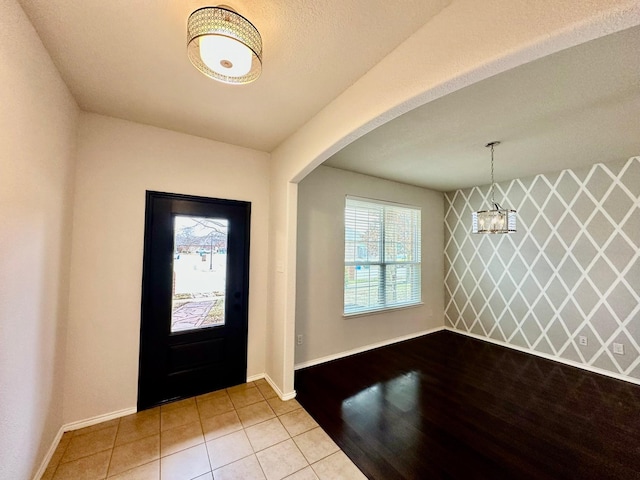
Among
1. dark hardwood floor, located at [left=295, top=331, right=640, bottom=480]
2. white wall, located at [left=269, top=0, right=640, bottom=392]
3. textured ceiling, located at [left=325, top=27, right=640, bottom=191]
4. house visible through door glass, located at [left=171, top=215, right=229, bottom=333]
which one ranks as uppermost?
textured ceiling, located at [left=325, top=27, right=640, bottom=191]

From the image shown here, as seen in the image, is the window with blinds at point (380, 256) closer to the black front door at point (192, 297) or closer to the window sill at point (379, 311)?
the window sill at point (379, 311)

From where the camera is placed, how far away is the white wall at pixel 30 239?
4.02 ft

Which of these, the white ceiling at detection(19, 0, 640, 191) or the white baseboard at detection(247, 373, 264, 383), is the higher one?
the white ceiling at detection(19, 0, 640, 191)

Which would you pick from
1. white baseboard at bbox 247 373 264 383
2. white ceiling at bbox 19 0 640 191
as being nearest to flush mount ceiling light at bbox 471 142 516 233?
white ceiling at bbox 19 0 640 191

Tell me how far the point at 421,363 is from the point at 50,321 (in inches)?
145

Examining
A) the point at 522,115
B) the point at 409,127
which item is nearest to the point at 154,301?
the point at 409,127

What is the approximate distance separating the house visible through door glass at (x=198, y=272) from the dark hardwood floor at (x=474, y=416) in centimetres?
126

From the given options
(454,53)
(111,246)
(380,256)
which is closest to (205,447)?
(111,246)

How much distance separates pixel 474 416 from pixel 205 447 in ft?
7.37

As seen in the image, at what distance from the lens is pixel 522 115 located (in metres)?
2.04

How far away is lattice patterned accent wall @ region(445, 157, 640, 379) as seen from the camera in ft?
9.67

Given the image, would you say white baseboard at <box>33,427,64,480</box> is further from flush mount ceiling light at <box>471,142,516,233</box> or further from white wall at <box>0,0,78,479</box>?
flush mount ceiling light at <box>471,142,516,233</box>

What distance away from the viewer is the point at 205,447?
1.88 metres

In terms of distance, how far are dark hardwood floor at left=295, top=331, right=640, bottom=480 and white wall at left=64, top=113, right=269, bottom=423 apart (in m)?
1.70
